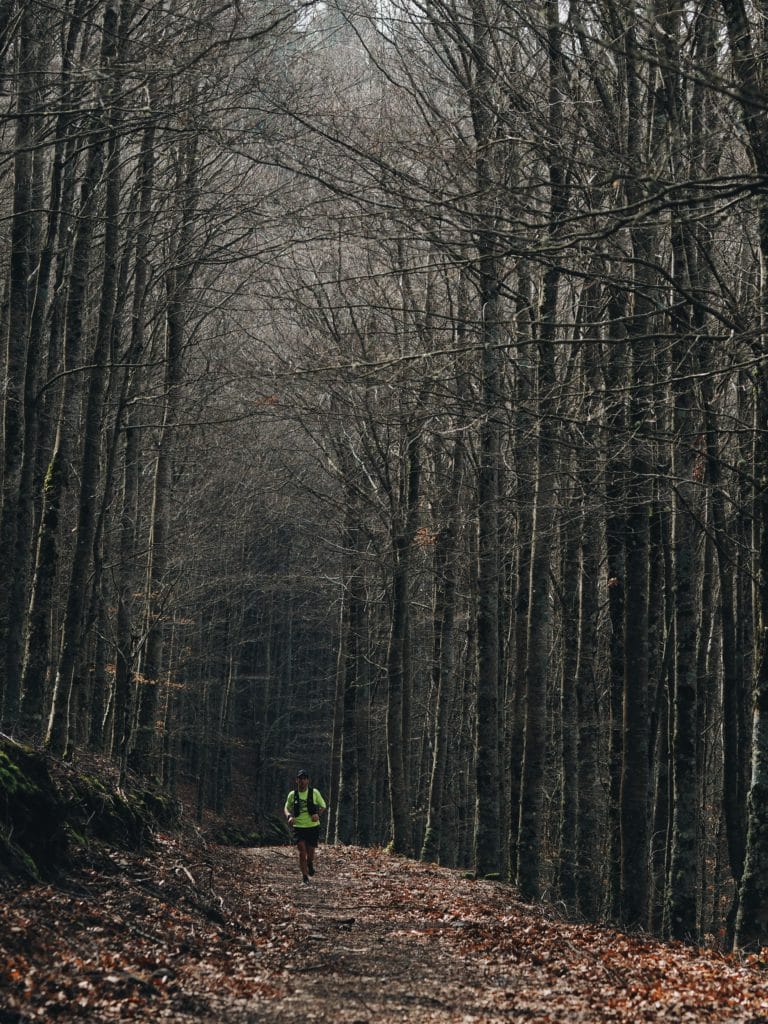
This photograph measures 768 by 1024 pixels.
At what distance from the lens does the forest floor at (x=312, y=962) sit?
658 cm

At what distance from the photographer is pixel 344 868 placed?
54.5 feet

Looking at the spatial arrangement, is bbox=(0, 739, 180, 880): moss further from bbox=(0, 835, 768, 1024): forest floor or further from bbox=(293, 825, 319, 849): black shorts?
bbox=(293, 825, 319, 849): black shorts

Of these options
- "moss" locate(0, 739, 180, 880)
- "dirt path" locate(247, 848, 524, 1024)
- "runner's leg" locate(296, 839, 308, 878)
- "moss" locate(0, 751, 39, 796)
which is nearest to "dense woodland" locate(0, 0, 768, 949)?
"moss" locate(0, 739, 180, 880)

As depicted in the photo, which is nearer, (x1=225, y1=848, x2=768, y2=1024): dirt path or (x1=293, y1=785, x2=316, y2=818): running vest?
(x1=225, y1=848, x2=768, y2=1024): dirt path

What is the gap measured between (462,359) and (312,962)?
5.38m

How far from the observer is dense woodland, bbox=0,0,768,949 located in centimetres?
823

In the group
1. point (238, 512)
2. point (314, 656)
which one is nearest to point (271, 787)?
point (314, 656)

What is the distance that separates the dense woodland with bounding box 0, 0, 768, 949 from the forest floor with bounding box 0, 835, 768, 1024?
141 cm

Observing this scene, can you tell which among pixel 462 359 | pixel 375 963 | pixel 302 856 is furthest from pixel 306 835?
pixel 462 359

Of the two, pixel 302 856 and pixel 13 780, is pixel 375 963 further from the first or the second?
pixel 302 856

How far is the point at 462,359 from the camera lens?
909 centimetres

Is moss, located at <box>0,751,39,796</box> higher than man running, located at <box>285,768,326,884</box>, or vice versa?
moss, located at <box>0,751,39,796</box>

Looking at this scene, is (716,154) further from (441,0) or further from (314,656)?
(314,656)

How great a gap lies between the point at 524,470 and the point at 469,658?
13.6 metres
